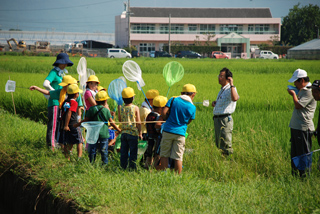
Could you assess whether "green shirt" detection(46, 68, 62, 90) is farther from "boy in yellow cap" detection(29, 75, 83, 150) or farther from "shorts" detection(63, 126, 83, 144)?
"shorts" detection(63, 126, 83, 144)

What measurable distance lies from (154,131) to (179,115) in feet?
1.78

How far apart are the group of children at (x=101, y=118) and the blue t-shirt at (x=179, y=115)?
0.15 meters

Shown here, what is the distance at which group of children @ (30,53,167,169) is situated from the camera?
14.8 feet

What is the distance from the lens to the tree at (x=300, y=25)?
194 ft

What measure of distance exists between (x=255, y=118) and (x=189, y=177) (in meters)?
3.50

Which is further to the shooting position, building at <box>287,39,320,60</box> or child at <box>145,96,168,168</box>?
building at <box>287,39,320,60</box>

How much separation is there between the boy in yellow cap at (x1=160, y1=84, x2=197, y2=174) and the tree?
60.0 meters

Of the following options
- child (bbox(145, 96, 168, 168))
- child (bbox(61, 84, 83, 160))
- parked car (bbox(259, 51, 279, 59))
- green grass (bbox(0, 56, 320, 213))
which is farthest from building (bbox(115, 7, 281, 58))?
child (bbox(145, 96, 168, 168))

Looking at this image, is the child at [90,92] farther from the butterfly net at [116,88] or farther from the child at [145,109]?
the child at [145,109]

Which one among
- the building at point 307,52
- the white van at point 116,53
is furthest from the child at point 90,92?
the white van at point 116,53

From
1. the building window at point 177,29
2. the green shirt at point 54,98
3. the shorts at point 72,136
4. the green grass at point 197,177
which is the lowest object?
the green grass at point 197,177

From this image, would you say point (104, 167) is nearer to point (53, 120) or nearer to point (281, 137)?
point (53, 120)

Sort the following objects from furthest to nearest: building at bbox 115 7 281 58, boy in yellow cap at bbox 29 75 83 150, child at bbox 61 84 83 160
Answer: building at bbox 115 7 281 58 → boy in yellow cap at bbox 29 75 83 150 → child at bbox 61 84 83 160

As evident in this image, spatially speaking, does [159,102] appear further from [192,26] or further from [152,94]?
[192,26]
